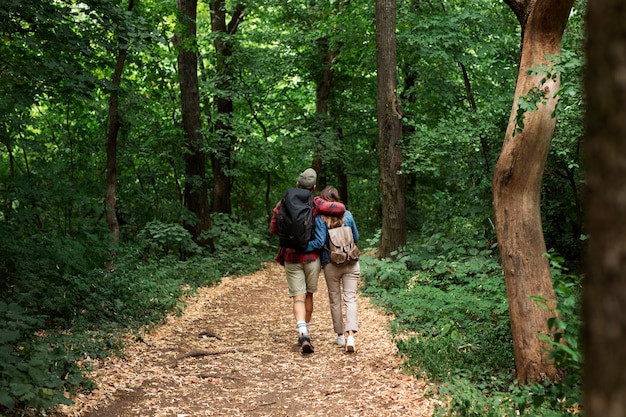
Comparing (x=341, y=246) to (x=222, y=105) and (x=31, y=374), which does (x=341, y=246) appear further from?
(x=222, y=105)

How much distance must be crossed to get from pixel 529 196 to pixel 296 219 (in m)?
2.87

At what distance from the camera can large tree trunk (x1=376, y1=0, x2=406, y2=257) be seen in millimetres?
11617

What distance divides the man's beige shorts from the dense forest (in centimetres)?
140

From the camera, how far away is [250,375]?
624 cm

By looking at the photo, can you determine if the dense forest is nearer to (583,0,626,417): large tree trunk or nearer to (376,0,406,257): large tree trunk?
(376,0,406,257): large tree trunk

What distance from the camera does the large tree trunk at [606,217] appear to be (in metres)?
1.27

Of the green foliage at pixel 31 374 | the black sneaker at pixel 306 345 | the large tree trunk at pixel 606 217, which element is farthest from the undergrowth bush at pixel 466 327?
the green foliage at pixel 31 374

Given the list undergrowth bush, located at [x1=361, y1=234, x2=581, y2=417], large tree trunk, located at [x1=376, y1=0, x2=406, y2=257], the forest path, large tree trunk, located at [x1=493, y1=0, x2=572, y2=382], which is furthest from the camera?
large tree trunk, located at [x1=376, y1=0, x2=406, y2=257]

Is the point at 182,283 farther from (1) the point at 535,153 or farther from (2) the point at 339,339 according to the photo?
(1) the point at 535,153

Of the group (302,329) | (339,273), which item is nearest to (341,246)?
(339,273)

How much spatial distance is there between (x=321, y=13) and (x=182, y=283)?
11.1m

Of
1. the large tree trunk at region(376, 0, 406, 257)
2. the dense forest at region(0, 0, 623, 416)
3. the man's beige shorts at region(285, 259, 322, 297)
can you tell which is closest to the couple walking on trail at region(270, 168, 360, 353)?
the man's beige shorts at region(285, 259, 322, 297)

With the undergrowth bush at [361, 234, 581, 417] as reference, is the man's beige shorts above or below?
above

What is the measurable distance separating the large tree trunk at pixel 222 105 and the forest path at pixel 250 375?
9015 mm
